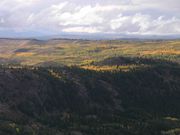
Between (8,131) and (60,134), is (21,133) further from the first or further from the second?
(60,134)

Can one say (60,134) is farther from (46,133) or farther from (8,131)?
(8,131)

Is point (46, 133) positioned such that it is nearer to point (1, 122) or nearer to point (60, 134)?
point (60, 134)

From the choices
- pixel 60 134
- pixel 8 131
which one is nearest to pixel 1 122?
pixel 8 131

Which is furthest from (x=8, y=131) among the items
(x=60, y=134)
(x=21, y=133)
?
(x=60, y=134)

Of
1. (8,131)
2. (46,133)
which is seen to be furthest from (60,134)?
(8,131)
